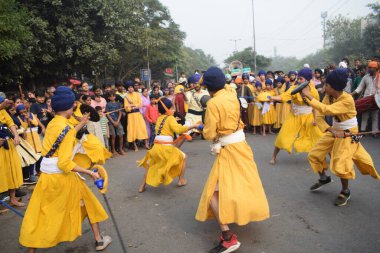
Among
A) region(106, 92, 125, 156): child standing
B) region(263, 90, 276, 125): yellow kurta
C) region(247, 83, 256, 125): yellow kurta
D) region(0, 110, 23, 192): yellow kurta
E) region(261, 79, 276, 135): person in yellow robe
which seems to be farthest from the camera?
region(247, 83, 256, 125): yellow kurta

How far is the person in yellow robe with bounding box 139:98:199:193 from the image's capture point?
17.6 feet

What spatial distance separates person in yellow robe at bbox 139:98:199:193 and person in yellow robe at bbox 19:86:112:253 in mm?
1947

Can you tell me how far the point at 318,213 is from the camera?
438 cm

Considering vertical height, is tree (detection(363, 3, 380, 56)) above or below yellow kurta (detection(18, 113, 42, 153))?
above

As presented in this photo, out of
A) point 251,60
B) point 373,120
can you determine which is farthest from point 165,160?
point 251,60

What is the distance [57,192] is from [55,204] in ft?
0.44

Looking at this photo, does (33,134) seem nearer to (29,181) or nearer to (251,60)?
(29,181)

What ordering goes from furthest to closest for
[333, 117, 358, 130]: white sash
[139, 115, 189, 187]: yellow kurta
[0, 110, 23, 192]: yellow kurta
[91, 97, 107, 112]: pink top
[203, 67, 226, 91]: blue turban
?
[91, 97, 107, 112]: pink top
[139, 115, 189, 187]: yellow kurta
[0, 110, 23, 192]: yellow kurta
[333, 117, 358, 130]: white sash
[203, 67, 226, 91]: blue turban

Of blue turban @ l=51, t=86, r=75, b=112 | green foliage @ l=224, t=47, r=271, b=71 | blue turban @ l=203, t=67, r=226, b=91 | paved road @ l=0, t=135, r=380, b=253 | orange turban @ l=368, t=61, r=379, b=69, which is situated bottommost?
paved road @ l=0, t=135, r=380, b=253

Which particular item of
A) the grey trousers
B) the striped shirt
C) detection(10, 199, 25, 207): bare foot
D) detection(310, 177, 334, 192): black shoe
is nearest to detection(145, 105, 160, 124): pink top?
the striped shirt

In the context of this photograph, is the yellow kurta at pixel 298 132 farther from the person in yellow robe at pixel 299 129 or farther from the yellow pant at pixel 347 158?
the yellow pant at pixel 347 158

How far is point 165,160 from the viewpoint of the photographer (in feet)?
17.8

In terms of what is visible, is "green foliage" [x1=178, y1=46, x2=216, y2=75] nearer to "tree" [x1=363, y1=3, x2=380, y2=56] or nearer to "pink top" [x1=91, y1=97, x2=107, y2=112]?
"tree" [x1=363, y1=3, x2=380, y2=56]

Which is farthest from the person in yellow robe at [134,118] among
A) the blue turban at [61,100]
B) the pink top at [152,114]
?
the blue turban at [61,100]
